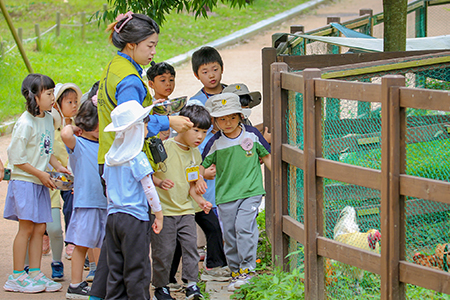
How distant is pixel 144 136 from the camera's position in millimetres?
3529

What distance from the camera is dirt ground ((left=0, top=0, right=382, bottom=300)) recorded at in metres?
4.93

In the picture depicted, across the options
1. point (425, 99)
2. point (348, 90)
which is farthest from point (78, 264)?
point (425, 99)

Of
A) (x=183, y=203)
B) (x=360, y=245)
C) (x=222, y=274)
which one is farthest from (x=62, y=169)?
(x=360, y=245)

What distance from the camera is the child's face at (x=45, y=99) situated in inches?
173

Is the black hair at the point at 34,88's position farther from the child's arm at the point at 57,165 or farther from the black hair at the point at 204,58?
the black hair at the point at 204,58

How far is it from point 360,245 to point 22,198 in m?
2.64

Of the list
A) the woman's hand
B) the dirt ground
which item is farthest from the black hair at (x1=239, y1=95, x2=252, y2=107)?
the dirt ground

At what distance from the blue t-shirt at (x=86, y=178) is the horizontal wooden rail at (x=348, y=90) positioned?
1974 mm

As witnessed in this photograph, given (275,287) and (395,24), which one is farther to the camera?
(395,24)

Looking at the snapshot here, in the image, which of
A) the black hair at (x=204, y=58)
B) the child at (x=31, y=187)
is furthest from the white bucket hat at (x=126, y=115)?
the black hair at (x=204, y=58)

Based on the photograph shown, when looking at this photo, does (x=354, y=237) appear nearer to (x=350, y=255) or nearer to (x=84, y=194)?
(x=350, y=255)

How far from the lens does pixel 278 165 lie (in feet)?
13.0

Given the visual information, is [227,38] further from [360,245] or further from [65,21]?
[360,245]

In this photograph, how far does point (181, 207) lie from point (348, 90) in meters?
1.66
